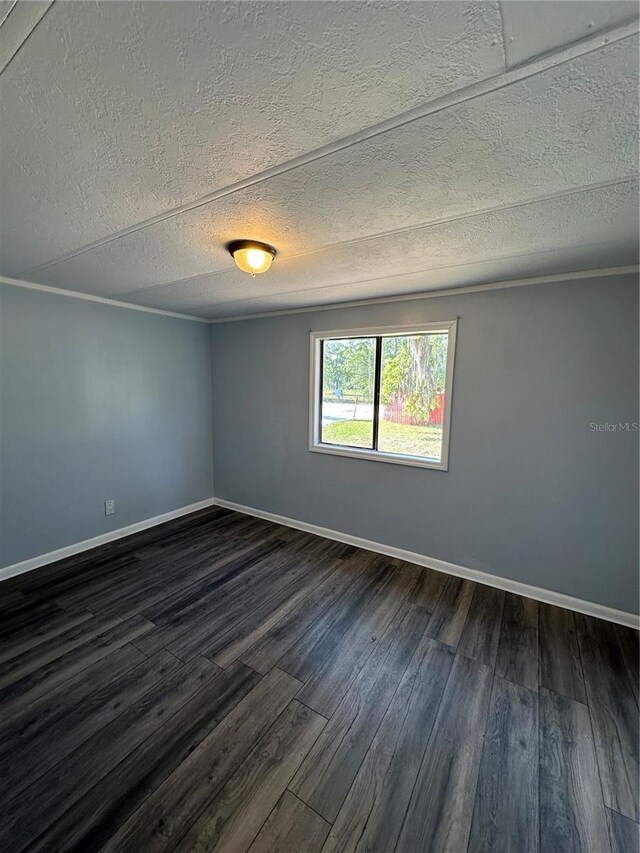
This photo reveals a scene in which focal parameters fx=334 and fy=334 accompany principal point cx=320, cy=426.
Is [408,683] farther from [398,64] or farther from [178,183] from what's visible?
[178,183]

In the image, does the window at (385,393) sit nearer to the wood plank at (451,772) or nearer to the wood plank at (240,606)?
the wood plank at (240,606)

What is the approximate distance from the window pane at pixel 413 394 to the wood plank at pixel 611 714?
5.13ft

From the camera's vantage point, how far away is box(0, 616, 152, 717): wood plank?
1682 millimetres

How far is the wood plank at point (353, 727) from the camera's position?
133 centimetres

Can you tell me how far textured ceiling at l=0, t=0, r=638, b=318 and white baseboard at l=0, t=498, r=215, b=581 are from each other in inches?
99.2

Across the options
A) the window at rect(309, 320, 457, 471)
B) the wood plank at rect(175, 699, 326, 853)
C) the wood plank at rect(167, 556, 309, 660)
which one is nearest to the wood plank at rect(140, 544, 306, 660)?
the wood plank at rect(167, 556, 309, 660)

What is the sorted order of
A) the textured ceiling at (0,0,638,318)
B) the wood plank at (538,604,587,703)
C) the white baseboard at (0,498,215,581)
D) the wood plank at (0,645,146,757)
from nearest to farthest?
the textured ceiling at (0,0,638,318) < the wood plank at (0,645,146,757) < the wood plank at (538,604,587,703) < the white baseboard at (0,498,215,581)

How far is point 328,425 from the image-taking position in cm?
362

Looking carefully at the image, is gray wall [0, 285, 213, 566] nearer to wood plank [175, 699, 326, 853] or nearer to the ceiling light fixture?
the ceiling light fixture

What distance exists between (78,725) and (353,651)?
1.43 metres

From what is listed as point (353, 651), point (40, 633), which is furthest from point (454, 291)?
point (40, 633)

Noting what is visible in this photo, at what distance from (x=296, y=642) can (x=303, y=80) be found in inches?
102

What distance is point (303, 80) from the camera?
88 centimetres

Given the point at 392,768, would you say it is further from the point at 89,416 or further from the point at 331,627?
the point at 89,416
